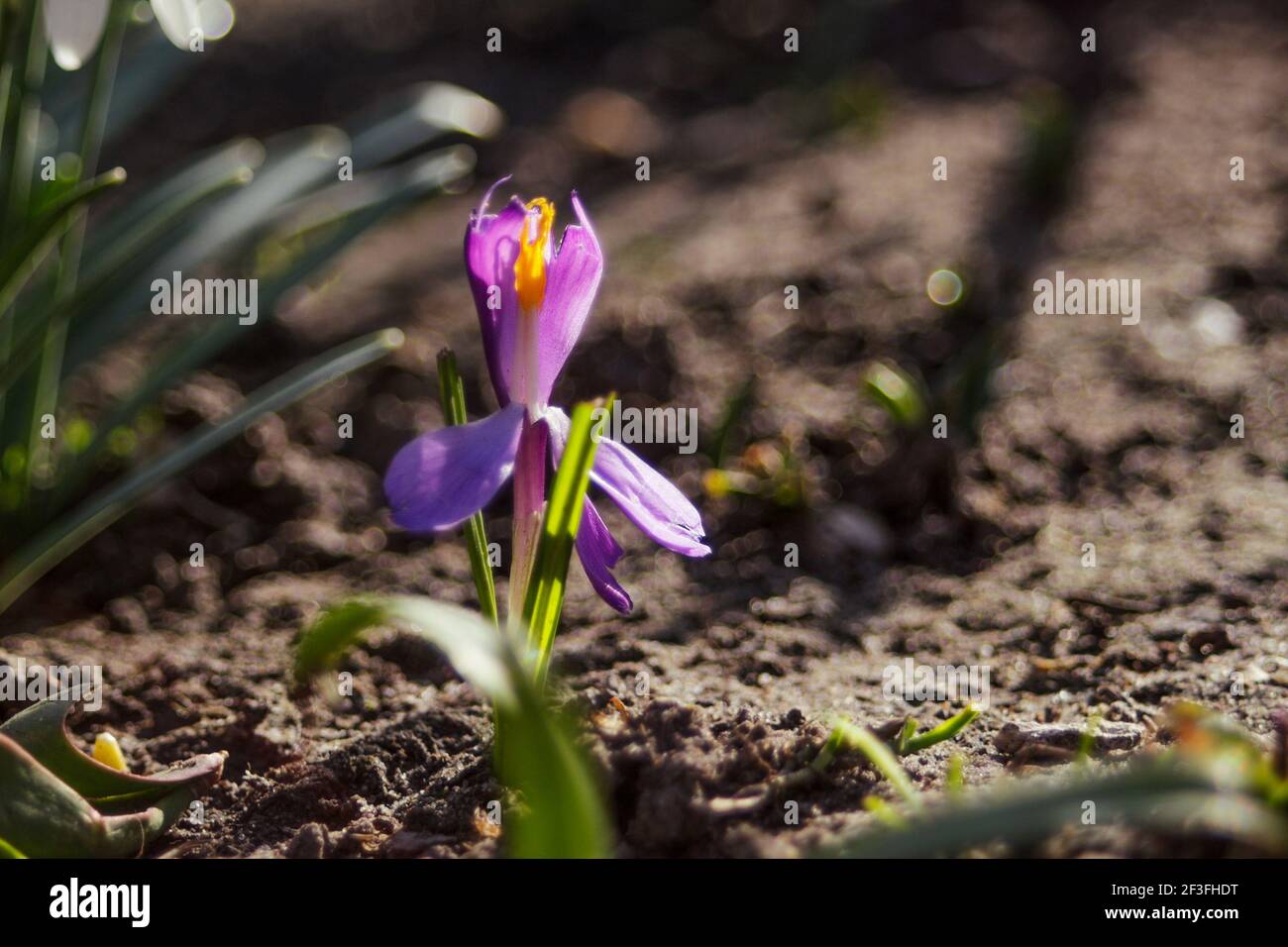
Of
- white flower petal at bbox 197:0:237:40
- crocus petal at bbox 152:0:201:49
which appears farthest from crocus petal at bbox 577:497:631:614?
white flower petal at bbox 197:0:237:40

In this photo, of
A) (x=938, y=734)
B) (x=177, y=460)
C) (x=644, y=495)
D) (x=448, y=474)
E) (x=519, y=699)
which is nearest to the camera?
(x=519, y=699)

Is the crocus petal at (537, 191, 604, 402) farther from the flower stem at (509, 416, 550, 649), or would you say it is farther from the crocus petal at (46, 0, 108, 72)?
the crocus petal at (46, 0, 108, 72)

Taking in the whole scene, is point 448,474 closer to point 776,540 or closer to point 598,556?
point 598,556

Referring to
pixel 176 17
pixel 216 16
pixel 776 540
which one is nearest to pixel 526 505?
pixel 176 17

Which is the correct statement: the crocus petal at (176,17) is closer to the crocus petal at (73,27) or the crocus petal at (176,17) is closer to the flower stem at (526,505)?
the crocus petal at (73,27)

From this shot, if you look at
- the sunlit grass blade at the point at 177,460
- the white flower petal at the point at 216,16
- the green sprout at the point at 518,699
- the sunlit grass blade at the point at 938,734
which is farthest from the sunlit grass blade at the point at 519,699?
the white flower petal at the point at 216,16
